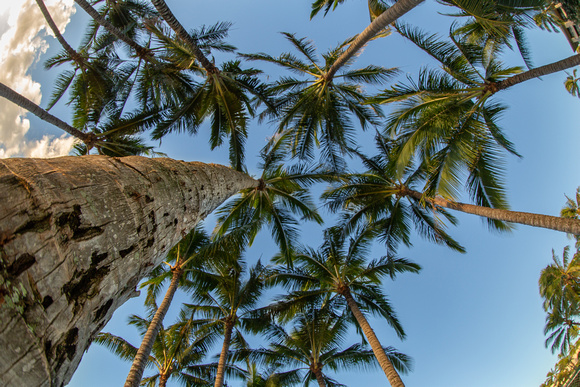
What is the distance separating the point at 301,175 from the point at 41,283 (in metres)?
9.29

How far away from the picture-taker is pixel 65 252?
3.94 feet

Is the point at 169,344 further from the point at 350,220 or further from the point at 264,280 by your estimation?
the point at 350,220

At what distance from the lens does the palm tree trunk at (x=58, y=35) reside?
5.98 metres

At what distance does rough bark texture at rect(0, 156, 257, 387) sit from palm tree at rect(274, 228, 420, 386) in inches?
377

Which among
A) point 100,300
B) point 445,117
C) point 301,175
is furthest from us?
point 301,175

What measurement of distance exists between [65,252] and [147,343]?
7637 mm

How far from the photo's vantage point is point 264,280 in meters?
11.1

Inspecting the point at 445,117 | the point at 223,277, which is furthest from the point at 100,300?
the point at 223,277

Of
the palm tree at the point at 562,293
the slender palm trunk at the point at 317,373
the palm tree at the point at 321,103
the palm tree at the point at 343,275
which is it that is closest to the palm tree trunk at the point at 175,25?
the palm tree at the point at 321,103

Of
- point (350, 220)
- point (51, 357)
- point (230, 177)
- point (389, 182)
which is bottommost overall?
point (51, 357)

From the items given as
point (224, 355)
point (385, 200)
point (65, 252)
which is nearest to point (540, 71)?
point (385, 200)

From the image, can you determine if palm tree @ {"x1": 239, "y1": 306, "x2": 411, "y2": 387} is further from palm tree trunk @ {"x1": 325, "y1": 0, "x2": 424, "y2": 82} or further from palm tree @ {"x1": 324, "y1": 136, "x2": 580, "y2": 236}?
palm tree trunk @ {"x1": 325, "y1": 0, "x2": 424, "y2": 82}

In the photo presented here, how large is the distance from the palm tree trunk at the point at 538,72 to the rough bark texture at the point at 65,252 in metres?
8.15

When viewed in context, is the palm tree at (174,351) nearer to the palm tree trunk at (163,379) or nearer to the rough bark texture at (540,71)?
the palm tree trunk at (163,379)
